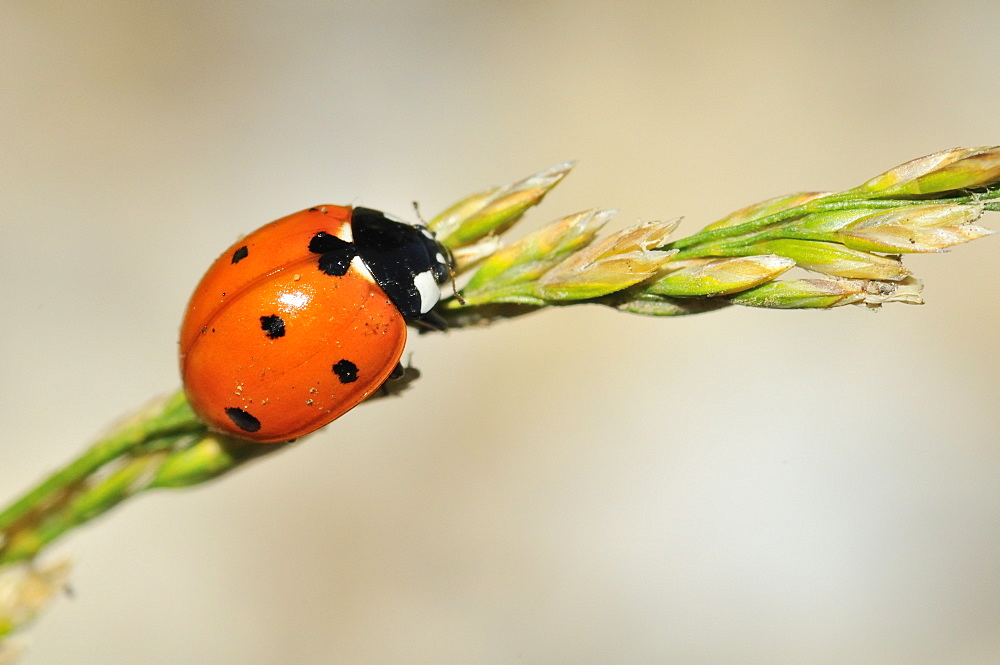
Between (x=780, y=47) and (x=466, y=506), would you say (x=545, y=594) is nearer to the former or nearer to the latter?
(x=466, y=506)

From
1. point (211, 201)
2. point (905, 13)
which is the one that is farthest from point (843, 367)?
point (211, 201)

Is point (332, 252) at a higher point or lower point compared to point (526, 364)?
higher

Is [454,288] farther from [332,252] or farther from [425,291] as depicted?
[332,252]

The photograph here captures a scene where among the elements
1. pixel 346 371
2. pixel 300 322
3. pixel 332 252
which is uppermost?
pixel 332 252

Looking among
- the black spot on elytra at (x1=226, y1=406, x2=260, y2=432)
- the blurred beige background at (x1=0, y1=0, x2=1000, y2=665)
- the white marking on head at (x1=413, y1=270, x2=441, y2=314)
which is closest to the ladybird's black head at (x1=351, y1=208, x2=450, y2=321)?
the white marking on head at (x1=413, y1=270, x2=441, y2=314)

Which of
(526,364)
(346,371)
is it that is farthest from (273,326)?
(526,364)
